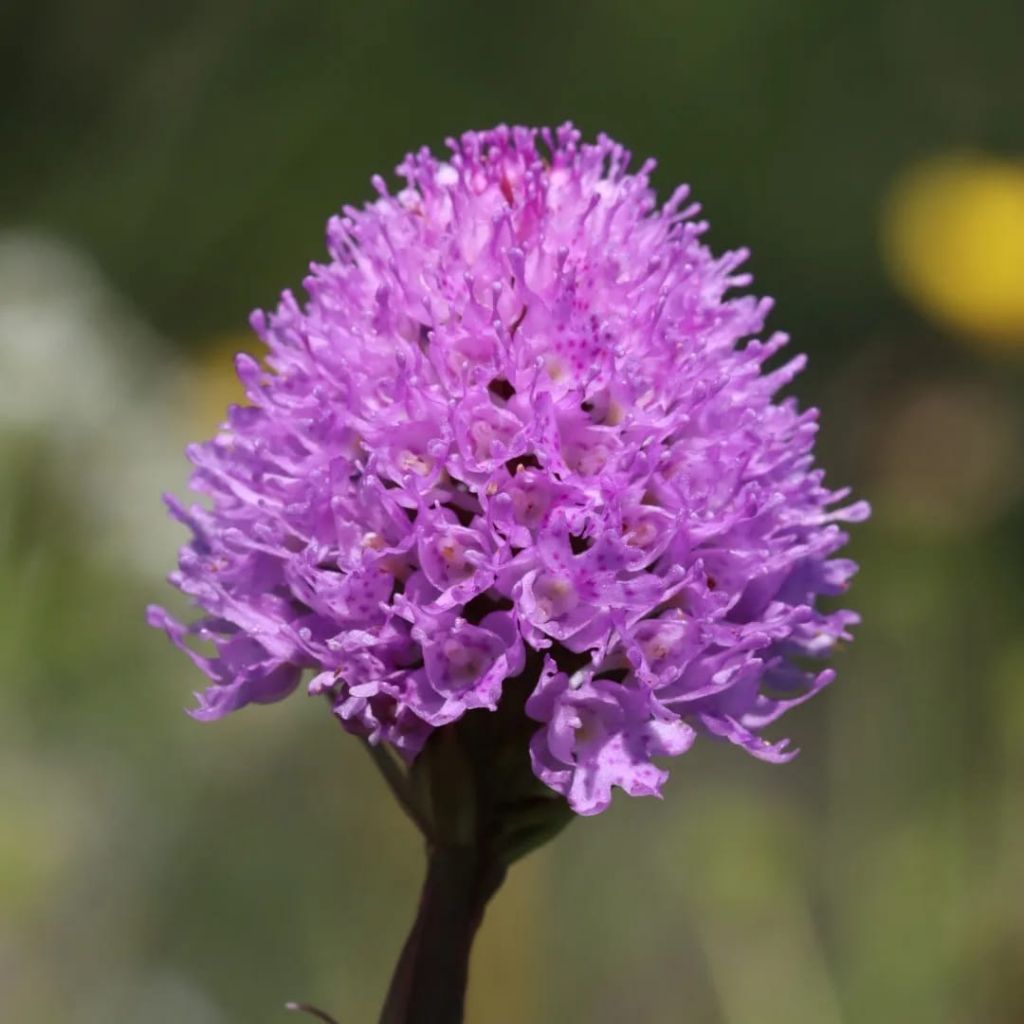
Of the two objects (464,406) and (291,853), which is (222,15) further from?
(464,406)

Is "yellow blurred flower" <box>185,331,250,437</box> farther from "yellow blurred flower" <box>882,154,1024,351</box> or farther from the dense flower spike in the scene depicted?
the dense flower spike

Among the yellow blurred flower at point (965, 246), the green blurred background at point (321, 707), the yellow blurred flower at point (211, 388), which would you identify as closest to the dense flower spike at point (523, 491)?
the green blurred background at point (321, 707)

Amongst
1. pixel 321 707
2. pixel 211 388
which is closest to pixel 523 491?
pixel 321 707

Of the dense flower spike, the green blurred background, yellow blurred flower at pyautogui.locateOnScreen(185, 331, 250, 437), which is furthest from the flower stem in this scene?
yellow blurred flower at pyautogui.locateOnScreen(185, 331, 250, 437)

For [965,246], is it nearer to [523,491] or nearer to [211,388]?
[211,388]

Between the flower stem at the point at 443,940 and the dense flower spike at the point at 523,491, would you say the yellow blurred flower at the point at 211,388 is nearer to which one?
the dense flower spike at the point at 523,491

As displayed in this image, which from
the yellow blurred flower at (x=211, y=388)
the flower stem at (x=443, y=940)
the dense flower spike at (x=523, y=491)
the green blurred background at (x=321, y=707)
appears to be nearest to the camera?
the dense flower spike at (x=523, y=491)

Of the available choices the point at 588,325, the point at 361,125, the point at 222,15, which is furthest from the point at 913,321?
the point at 588,325
